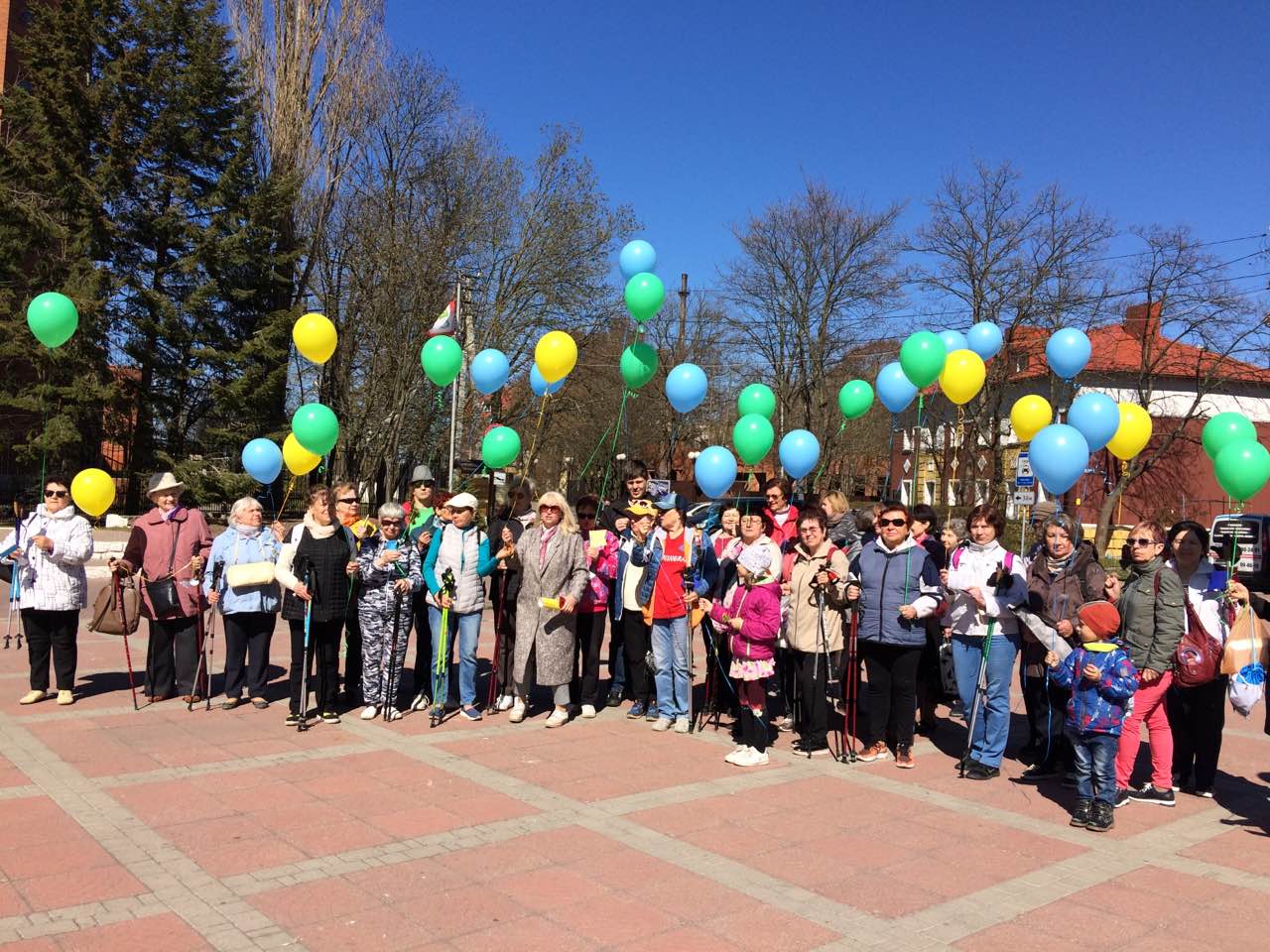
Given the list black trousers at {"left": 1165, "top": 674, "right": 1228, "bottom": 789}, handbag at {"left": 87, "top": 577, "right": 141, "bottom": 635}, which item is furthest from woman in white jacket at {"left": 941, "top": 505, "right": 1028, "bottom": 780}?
handbag at {"left": 87, "top": 577, "right": 141, "bottom": 635}

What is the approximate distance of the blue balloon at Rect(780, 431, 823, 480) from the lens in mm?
10242

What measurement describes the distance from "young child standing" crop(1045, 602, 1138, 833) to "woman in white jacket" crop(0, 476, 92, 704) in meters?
7.08

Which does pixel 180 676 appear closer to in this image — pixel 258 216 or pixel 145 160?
pixel 258 216

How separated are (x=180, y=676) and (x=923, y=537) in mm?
6142

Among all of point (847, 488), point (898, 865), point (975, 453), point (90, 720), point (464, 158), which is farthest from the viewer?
point (847, 488)

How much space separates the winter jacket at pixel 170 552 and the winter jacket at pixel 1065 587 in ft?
20.6

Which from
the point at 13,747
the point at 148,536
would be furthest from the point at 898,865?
the point at 148,536

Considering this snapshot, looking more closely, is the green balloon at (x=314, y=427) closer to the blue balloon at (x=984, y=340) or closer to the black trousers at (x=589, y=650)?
the black trousers at (x=589, y=650)

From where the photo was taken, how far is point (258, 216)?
81.0ft

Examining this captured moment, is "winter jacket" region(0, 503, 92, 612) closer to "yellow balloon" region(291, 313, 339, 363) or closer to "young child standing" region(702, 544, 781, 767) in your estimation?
"yellow balloon" region(291, 313, 339, 363)

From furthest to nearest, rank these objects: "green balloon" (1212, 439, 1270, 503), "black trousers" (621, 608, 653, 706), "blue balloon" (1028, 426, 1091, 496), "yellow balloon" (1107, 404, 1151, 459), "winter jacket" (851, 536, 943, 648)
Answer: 1. "yellow balloon" (1107, 404, 1151, 459)
2. "black trousers" (621, 608, 653, 706)
3. "blue balloon" (1028, 426, 1091, 496)
4. "green balloon" (1212, 439, 1270, 503)
5. "winter jacket" (851, 536, 943, 648)

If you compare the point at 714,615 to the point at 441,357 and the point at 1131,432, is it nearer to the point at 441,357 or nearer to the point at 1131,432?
the point at 1131,432

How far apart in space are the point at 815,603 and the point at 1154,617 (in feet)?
6.87

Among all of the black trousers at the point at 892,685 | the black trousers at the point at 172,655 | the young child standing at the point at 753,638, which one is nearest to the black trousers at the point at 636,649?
the young child standing at the point at 753,638
